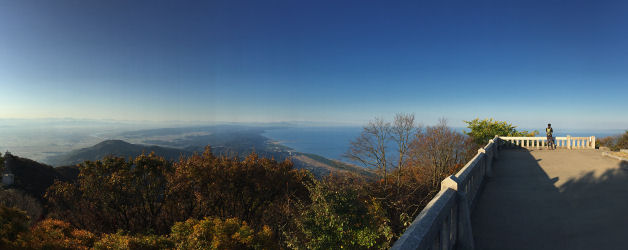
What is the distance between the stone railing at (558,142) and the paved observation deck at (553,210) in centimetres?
849

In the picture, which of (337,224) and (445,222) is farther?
(337,224)

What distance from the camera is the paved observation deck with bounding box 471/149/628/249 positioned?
3961 millimetres

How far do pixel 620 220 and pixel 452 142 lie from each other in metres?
15.5

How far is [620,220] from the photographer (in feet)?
15.0

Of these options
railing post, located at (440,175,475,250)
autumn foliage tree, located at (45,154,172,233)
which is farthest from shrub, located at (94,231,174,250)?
railing post, located at (440,175,475,250)

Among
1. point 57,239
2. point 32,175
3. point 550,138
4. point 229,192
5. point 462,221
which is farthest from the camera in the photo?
point 32,175

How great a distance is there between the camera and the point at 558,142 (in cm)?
1694

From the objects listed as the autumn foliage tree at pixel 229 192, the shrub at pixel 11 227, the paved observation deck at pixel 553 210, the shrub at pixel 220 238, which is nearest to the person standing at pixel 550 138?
the paved observation deck at pixel 553 210

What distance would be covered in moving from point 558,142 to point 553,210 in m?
16.3

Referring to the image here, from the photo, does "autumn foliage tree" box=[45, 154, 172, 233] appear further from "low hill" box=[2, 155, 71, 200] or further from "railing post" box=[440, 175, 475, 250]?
"low hill" box=[2, 155, 71, 200]

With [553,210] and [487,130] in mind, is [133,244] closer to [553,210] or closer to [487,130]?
[553,210]

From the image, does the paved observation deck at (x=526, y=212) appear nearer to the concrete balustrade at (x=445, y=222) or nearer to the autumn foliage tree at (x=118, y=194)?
the concrete balustrade at (x=445, y=222)

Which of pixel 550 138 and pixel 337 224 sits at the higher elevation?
pixel 550 138

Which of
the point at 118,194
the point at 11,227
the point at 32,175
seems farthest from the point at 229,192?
the point at 32,175
